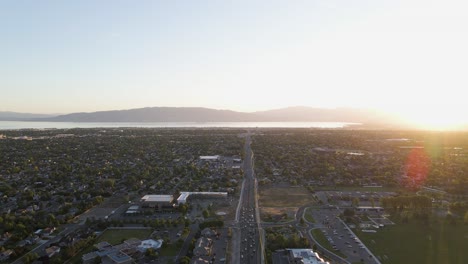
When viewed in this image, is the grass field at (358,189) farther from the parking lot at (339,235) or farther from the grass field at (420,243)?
the grass field at (420,243)

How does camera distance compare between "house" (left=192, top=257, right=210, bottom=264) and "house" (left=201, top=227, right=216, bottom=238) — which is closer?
"house" (left=192, top=257, right=210, bottom=264)

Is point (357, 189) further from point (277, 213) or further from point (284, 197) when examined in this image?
point (277, 213)

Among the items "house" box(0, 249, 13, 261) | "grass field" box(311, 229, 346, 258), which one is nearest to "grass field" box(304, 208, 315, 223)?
"grass field" box(311, 229, 346, 258)

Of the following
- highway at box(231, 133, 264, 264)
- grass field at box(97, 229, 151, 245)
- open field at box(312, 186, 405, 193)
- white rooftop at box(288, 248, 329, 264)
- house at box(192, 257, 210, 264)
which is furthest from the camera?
open field at box(312, 186, 405, 193)

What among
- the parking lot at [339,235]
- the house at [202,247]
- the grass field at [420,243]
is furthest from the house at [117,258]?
the grass field at [420,243]

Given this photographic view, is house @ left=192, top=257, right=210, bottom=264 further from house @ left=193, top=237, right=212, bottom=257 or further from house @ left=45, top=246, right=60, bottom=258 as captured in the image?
house @ left=45, top=246, right=60, bottom=258

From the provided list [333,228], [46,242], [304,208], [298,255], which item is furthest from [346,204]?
[46,242]
